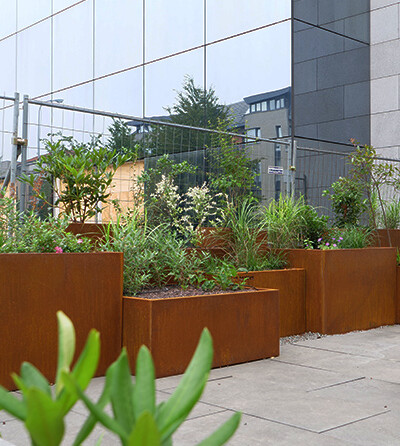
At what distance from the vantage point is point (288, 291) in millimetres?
6551

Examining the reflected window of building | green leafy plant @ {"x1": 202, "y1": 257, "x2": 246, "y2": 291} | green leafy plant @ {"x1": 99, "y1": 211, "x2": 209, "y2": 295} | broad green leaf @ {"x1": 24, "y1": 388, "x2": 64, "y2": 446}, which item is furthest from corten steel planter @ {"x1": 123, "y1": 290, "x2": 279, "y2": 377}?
the reflected window of building

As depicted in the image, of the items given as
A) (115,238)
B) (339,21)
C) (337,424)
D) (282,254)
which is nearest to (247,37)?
(339,21)

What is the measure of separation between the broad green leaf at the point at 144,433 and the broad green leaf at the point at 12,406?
14cm

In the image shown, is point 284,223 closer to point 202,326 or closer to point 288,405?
point 202,326

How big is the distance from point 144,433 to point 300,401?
3.54m

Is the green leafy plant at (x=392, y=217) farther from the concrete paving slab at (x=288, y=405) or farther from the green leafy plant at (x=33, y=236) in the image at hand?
the green leafy plant at (x=33, y=236)

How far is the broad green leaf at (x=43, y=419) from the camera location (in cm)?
62

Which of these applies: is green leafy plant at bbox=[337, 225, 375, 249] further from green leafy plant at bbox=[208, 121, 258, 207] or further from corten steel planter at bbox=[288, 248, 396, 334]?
green leafy plant at bbox=[208, 121, 258, 207]

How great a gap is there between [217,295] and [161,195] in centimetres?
165

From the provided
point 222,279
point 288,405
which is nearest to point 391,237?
point 222,279

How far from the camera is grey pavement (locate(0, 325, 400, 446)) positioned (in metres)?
3.24

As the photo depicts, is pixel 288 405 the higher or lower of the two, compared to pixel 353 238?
lower

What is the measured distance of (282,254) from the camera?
22.9 ft

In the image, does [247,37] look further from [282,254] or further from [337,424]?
[337,424]
